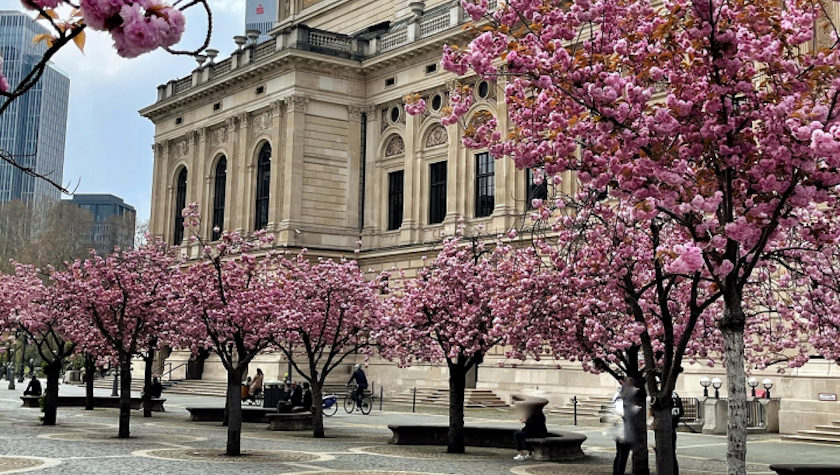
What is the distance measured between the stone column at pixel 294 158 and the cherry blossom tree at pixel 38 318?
16079 millimetres

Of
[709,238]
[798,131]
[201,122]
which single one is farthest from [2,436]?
[201,122]

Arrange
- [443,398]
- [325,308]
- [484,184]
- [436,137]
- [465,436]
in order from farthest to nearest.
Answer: [436,137] → [484,184] → [443,398] → [325,308] → [465,436]

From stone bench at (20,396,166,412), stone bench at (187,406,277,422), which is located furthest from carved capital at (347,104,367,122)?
stone bench at (187,406,277,422)

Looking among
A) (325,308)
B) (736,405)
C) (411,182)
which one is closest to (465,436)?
(325,308)

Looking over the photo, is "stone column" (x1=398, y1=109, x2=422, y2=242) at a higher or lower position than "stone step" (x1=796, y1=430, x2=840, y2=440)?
higher

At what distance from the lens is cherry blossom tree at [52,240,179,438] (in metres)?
27.3

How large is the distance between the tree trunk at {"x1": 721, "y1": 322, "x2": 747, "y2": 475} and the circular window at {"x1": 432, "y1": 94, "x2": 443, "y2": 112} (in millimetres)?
42102

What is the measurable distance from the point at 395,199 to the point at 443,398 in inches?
531

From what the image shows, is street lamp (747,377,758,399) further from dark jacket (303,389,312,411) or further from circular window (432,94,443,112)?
circular window (432,94,443,112)

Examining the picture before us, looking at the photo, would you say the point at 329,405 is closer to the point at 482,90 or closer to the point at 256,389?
the point at 256,389

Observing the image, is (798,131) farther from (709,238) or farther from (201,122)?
(201,122)

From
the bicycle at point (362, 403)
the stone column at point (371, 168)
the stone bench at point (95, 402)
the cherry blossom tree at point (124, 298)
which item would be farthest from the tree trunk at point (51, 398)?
the stone column at point (371, 168)

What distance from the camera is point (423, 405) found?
45500mm

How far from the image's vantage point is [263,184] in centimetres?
5797
